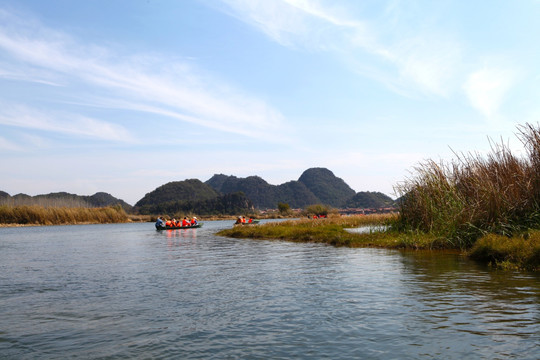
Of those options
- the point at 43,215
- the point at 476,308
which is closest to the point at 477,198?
the point at 476,308

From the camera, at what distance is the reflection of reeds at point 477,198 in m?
16.0

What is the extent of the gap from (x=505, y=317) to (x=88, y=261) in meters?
19.2

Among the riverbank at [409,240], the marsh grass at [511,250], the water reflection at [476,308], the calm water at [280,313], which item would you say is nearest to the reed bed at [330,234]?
the riverbank at [409,240]

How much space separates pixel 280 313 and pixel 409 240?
13360 millimetres

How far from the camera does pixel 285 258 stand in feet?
65.3

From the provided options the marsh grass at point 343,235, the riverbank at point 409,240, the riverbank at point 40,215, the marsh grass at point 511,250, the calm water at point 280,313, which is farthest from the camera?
the riverbank at point 40,215

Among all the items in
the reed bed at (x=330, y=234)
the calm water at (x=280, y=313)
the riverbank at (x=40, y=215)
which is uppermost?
the riverbank at (x=40, y=215)

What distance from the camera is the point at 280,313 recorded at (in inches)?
376

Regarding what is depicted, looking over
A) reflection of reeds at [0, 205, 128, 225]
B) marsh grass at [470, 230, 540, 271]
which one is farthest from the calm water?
reflection of reeds at [0, 205, 128, 225]

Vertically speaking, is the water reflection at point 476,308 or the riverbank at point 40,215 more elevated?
the riverbank at point 40,215

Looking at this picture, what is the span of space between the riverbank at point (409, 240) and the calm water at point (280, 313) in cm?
91

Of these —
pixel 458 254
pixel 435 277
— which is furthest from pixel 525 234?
pixel 435 277

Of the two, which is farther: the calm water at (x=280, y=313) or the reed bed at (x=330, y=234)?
the reed bed at (x=330, y=234)

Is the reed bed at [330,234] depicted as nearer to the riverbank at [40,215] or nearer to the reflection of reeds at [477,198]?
the reflection of reeds at [477,198]
